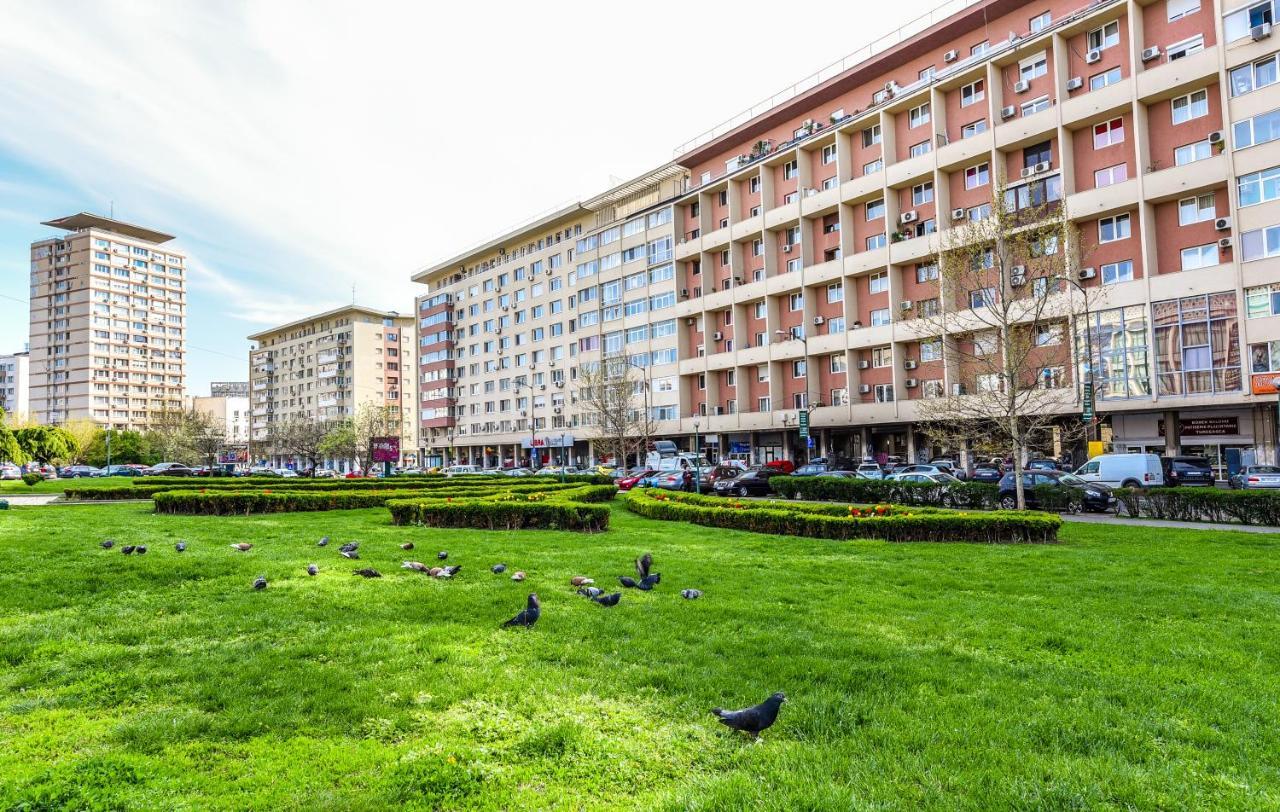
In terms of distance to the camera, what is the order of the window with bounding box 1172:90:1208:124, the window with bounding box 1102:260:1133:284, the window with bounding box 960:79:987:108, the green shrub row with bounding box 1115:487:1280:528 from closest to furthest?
the green shrub row with bounding box 1115:487:1280:528 → the window with bounding box 1172:90:1208:124 → the window with bounding box 1102:260:1133:284 → the window with bounding box 960:79:987:108

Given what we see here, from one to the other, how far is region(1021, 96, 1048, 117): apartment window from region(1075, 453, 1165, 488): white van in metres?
22.3

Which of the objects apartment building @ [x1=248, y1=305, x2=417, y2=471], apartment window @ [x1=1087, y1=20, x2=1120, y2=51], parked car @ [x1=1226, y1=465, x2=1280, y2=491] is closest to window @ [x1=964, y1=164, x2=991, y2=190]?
apartment window @ [x1=1087, y1=20, x2=1120, y2=51]

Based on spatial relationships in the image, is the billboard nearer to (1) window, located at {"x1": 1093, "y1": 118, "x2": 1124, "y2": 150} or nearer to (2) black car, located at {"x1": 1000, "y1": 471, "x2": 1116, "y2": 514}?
(2) black car, located at {"x1": 1000, "y1": 471, "x2": 1116, "y2": 514}

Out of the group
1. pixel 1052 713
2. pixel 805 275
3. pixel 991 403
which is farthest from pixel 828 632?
pixel 805 275

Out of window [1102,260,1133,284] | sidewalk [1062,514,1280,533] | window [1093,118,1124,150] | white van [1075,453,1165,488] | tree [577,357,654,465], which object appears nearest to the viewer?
sidewalk [1062,514,1280,533]

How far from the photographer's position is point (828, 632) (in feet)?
22.4

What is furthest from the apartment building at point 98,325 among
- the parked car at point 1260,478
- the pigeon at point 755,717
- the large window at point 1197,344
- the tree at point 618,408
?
the pigeon at point 755,717

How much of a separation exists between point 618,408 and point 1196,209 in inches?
1313

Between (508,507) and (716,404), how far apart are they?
142ft

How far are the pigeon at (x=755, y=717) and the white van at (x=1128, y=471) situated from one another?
2821cm

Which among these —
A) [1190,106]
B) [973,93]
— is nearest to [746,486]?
[1190,106]

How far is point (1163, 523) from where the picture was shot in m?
18.7

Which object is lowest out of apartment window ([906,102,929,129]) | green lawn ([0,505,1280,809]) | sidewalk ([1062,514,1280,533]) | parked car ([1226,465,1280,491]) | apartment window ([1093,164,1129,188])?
sidewalk ([1062,514,1280,533])

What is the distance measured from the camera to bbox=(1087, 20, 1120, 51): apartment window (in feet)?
125
